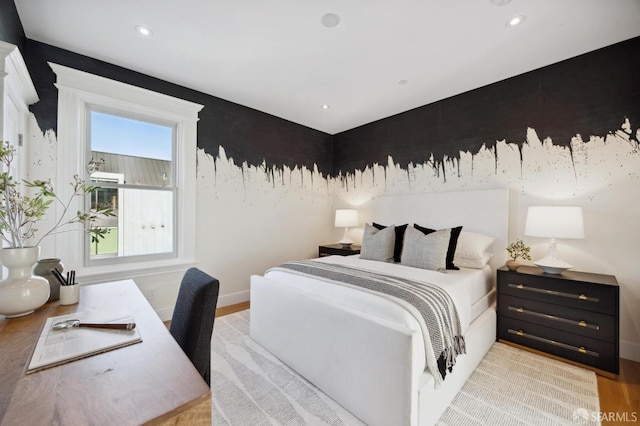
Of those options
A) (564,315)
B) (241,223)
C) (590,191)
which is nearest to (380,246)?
(564,315)

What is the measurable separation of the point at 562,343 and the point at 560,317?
21cm

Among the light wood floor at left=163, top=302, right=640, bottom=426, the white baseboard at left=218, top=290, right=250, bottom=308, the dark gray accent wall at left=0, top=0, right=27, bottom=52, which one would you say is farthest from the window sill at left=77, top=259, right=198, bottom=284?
the light wood floor at left=163, top=302, right=640, bottom=426

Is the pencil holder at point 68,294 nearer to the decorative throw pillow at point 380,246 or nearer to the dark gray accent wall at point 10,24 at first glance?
the dark gray accent wall at point 10,24

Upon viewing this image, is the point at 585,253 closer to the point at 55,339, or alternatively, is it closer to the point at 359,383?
the point at 359,383

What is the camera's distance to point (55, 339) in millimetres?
978

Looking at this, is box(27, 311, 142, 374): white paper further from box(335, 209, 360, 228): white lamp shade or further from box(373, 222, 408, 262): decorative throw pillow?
box(335, 209, 360, 228): white lamp shade

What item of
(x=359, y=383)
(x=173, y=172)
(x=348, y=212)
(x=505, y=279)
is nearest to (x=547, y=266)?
(x=505, y=279)

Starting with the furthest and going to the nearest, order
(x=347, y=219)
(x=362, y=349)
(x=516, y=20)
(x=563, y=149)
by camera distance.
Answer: (x=347, y=219)
(x=563, y=149)
(x=516, y=20)
(x=362, y=349)

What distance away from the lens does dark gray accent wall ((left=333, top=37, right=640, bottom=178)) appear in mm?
2346

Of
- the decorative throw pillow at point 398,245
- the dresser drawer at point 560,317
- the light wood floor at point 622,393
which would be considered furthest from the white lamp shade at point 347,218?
the light wood floor at point 622,393

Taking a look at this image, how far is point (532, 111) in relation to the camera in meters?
2.79

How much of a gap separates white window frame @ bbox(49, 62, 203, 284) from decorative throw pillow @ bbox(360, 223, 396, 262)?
207 centimetres

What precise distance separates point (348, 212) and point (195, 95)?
2.62 metres

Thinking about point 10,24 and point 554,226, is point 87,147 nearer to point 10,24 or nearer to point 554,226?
point 10,24
